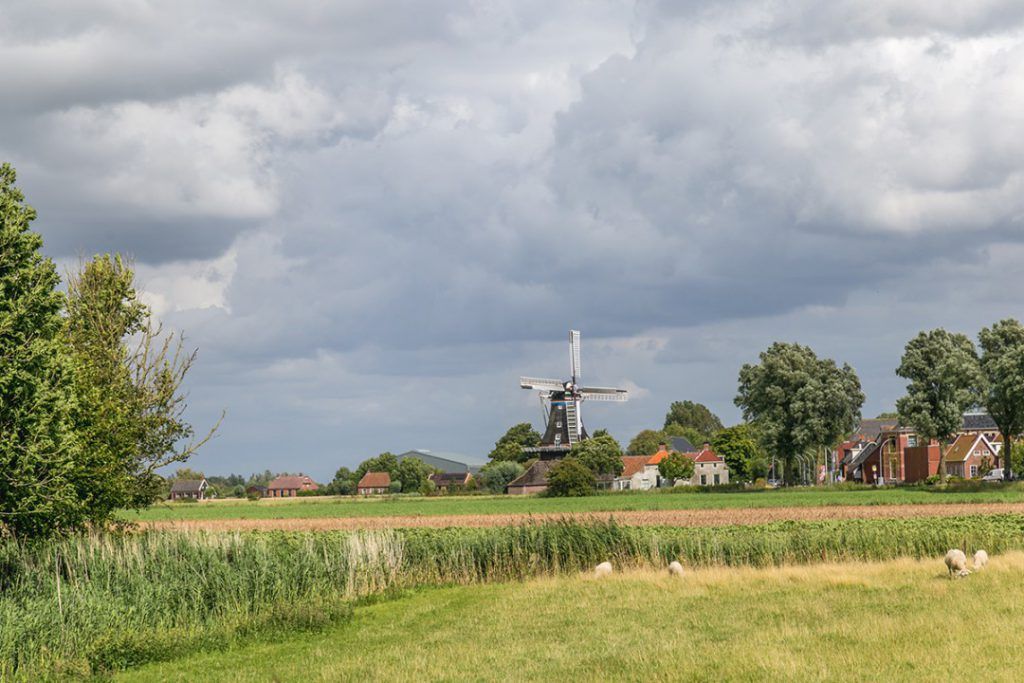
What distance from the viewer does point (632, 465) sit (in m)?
166

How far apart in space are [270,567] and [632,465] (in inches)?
5418

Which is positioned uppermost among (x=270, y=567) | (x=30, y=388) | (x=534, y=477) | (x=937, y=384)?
(x=937, y=384)

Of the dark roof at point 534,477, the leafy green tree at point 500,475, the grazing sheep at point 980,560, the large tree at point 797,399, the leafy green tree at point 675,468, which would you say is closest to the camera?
the grazing sheep at point 980,560

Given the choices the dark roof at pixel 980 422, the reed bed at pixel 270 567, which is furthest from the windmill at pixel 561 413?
the reed bed at pixel 270 567

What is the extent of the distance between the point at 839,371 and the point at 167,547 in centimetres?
9733

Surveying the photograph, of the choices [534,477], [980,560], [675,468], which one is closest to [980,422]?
[675,468]

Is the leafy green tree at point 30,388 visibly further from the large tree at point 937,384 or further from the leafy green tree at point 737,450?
the leafy green tree at point 737,450

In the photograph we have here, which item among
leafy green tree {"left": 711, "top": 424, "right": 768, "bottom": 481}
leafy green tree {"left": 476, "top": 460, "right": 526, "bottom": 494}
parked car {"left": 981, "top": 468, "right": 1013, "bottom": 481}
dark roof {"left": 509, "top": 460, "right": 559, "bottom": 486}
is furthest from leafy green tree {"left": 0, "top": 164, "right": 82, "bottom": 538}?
leafy green tree {"left": 711, "top": 424, "right": 768, "bottom": 481}

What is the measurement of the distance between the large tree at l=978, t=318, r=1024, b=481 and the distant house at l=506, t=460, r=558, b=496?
59.9 meters

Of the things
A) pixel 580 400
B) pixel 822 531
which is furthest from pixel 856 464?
pixel 822 531

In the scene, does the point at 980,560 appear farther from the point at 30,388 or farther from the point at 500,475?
the point at 500,475

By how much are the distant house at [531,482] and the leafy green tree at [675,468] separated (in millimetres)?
28259

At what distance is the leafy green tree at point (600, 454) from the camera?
144875mm

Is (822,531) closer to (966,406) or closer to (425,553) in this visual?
(425,553)
